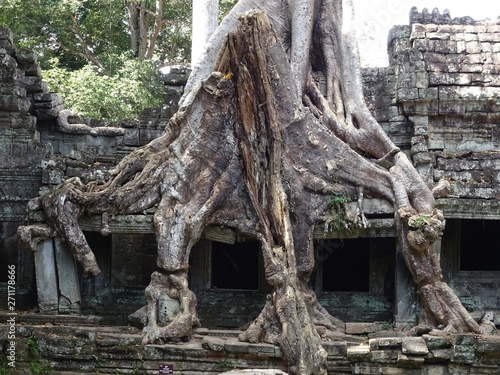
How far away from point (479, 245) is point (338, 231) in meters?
3.00

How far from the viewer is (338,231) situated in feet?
38.5

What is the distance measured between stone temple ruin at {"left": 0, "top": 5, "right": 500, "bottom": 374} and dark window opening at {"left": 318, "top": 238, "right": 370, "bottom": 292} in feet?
0.06

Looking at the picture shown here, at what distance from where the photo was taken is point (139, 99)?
19.8 meters

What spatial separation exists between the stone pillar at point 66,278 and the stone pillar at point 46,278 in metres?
0.06

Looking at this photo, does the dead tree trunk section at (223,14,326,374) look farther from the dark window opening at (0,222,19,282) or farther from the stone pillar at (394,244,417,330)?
the dark window opening at (0,222,19,282)

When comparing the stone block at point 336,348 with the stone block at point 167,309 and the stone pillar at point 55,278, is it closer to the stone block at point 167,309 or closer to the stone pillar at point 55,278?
the stone block at point 167,309

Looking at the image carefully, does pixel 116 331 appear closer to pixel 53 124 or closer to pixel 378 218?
pixel 378 218

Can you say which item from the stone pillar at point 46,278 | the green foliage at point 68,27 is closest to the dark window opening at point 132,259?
the stone pillar at point 46,278

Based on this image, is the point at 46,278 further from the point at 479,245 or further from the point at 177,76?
the point at 479,245

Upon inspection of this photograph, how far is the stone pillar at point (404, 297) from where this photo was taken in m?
11.8

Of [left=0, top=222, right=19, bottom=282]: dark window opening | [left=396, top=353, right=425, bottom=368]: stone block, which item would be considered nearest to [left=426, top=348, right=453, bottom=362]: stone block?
[left=396, top=353, right=425, bottom=368]: stone block

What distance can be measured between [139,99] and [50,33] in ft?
13.5

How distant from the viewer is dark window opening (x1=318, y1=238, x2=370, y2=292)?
13.6 meters

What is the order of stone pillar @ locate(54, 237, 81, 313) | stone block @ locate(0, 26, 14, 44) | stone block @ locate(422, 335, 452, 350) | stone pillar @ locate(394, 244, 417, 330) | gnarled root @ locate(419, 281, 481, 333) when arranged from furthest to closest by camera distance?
1. stone block @ locate(0, 26, 14, 44)
2. stone pillar @ locate(54, 237, 81, 313)
3. stone pillar @ locate(394, 244, 417, 330)
4. gnarled root @ locate(419, 281, 481, 333)
5. stone block @ locate(422, 335, 452, 350)
